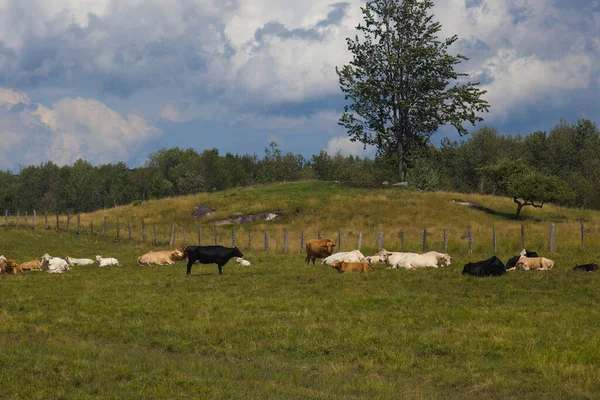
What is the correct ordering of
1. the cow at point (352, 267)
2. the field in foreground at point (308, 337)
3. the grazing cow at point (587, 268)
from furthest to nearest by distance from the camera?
1. the cow at point (352, 267)
2. the grazing cow at point (587, 268)
3. the field in foreground at point (308, 337)

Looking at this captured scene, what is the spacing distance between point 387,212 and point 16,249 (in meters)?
34.7

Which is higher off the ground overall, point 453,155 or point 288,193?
point 453,155

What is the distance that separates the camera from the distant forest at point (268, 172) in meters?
113

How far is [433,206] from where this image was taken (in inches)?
2393

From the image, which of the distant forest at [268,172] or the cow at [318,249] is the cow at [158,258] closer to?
the cow at [318,249]

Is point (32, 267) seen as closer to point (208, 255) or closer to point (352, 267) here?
point (208, 255)

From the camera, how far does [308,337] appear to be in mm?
13508

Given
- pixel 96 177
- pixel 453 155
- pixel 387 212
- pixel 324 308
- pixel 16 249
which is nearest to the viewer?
pixel 324 308

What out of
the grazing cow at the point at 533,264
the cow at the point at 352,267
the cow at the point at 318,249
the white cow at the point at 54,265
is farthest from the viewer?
the cow at the point at 318,249

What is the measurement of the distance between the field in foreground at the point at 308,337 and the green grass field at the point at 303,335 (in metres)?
0.04

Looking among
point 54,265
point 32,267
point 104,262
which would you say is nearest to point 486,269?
point 104,262

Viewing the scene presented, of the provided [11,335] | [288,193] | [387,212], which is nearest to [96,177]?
[288,193]

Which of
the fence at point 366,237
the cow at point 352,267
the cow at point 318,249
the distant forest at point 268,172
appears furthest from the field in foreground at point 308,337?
the distant forest at point 268,172

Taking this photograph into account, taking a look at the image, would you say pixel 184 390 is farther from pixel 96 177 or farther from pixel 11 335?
pixel 96 177
